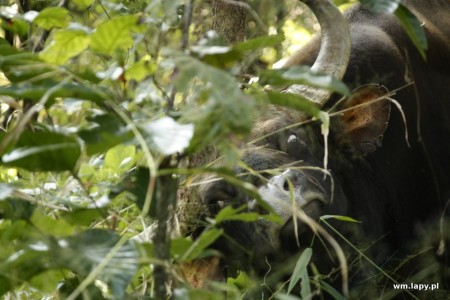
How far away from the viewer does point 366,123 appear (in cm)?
489

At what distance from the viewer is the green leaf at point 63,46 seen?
2275mm

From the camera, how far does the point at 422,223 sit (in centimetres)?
540

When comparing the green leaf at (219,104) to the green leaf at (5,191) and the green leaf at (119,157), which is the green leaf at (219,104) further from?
the green leaf at (119,157)

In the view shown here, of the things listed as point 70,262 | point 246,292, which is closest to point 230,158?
point 70,262

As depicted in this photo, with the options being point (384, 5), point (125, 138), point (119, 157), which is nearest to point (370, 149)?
point (119, 157)

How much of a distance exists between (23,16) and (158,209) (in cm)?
91

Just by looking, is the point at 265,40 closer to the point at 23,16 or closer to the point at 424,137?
the point at 23,16

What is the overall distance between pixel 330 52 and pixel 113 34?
7.12 feet

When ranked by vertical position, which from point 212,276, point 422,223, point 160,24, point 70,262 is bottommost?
point 422,223

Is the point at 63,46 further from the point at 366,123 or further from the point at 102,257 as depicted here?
the point at 366,123

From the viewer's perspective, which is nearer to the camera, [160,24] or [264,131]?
[160,24]

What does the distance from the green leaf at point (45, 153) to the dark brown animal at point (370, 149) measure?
2.00 metres

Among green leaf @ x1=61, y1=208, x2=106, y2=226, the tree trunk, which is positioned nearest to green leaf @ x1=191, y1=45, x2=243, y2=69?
green leaf @ x1=61, y1=208, x2=106, y2=226

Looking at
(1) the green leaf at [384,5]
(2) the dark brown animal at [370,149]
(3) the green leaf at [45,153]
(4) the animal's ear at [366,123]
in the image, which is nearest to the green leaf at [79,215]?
(3) the green leaf at [45,153]
